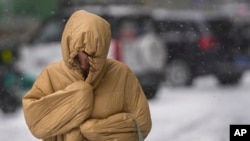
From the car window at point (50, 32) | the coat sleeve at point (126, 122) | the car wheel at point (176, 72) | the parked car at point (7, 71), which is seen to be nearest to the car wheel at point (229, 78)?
the car wheel at point (176, 72)

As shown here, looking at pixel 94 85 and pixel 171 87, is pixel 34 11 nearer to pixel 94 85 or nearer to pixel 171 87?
pixel 171 87

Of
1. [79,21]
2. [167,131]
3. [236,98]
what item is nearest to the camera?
[79,21]

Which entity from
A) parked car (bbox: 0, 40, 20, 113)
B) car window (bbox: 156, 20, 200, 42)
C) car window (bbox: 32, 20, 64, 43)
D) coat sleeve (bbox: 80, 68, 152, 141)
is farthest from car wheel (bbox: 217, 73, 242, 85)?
coat sleeve (bbox: 80, 68, 152, 141)

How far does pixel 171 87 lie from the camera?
27.3ft

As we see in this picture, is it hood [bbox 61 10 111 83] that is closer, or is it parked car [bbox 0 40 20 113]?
hood [bbox 61 10 111 83]

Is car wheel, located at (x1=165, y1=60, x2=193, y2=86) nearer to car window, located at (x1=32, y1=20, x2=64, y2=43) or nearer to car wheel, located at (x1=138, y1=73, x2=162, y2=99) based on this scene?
car wheel, located at (x1=138, y1=73, x2=162, y2=99)

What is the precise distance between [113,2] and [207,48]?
4.39 feet

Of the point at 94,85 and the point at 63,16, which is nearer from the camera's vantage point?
the point at 94,85

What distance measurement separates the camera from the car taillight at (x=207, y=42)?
27.4 ft

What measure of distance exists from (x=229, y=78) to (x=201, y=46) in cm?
55

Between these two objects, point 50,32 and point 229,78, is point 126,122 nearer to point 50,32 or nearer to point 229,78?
point 50,32

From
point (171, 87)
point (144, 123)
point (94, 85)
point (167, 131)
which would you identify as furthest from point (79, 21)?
point (171, 87)

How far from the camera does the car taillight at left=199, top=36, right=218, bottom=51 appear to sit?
8.34m

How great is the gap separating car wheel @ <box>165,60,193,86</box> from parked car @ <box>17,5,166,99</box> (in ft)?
0.36
